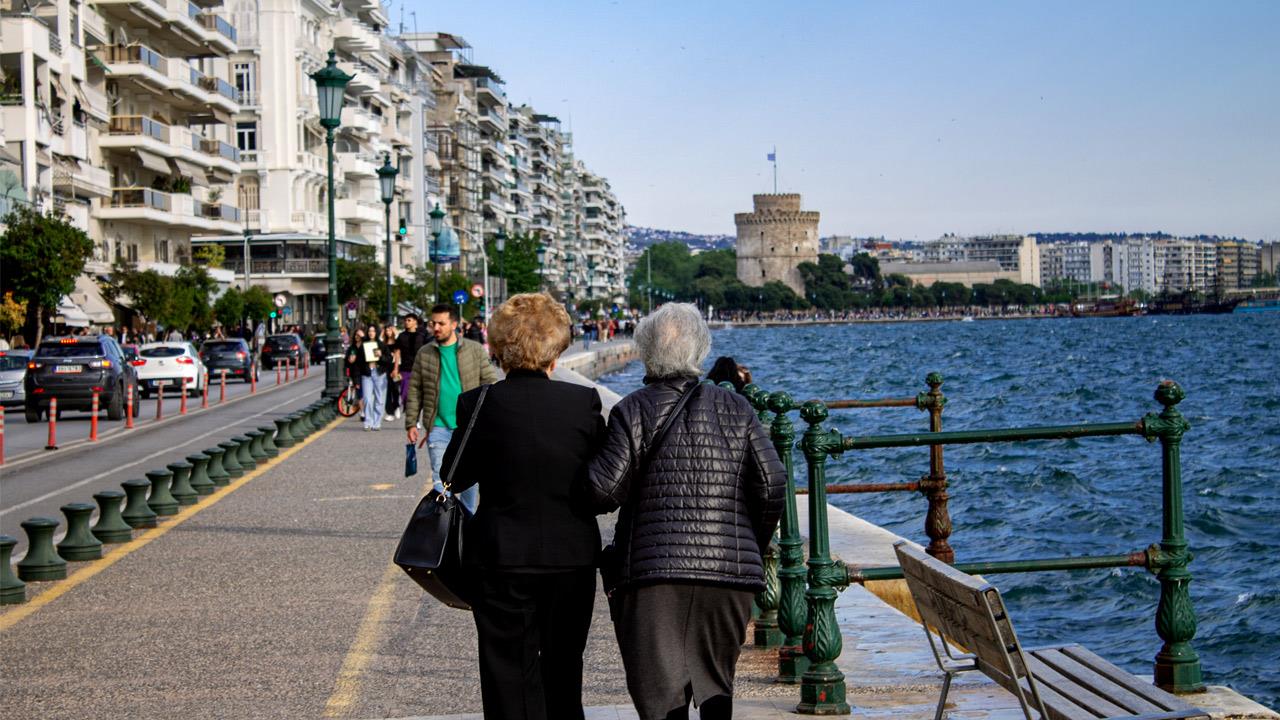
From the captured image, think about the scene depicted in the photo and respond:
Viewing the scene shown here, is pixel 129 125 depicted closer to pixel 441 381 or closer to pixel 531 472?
pixel 441 381

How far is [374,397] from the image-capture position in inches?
1045

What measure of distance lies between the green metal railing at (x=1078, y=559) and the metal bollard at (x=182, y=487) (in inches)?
384

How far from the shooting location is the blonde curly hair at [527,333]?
17.6 ft

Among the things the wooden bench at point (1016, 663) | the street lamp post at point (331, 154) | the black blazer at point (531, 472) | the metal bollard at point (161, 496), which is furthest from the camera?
the street lamp post at point (331, 154)

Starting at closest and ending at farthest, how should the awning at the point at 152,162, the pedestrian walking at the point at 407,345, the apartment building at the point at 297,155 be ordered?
the pedestrian walking at the point at 407,345
the awning at the point at 152,162
the apartment building at the point at 297,155

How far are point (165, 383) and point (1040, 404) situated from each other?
27.3 m

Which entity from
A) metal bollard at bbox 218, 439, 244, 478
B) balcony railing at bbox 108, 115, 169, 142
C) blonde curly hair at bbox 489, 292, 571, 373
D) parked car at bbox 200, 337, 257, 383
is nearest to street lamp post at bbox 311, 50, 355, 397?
metal bollard at bbox 218, 439, 244, 478

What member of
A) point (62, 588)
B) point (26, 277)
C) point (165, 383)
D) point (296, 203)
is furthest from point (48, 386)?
point (296, 203)

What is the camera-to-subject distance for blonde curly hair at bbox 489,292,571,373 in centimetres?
536

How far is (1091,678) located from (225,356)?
150 feet

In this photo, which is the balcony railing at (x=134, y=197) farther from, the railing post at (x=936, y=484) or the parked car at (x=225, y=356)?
the railing post at (x=936, y=484)

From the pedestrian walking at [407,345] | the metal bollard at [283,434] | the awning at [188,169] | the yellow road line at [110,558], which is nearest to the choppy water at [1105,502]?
the yellow road line at [110,558]

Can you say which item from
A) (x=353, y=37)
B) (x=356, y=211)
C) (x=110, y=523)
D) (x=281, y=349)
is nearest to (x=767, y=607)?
(x=110, y=523)

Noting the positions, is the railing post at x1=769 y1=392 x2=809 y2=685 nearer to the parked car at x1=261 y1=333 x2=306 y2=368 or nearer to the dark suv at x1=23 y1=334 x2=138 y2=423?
the dark suv at x1=23 y1=334 x2=138 y2=423
